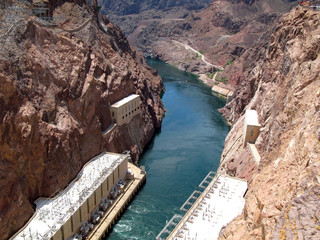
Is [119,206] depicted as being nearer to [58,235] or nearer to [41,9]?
[58,235]

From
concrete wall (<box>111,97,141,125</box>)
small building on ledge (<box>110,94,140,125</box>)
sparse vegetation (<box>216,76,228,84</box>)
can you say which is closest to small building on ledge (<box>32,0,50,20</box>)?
small building on ledge (<box>110,94,140,125</box>)

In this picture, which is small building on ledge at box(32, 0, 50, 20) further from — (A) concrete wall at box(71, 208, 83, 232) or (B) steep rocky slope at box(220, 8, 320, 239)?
(B) steep rocky slope at box(220, 8, 320, 239)

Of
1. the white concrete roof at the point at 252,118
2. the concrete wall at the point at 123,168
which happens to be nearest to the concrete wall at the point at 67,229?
the concrete wall at the point at 123,168

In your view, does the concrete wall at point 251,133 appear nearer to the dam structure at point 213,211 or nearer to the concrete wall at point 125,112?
the dam structure at point 213,211

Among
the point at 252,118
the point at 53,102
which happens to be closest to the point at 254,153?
the point at 252,118

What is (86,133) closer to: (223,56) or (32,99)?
(32,99)
